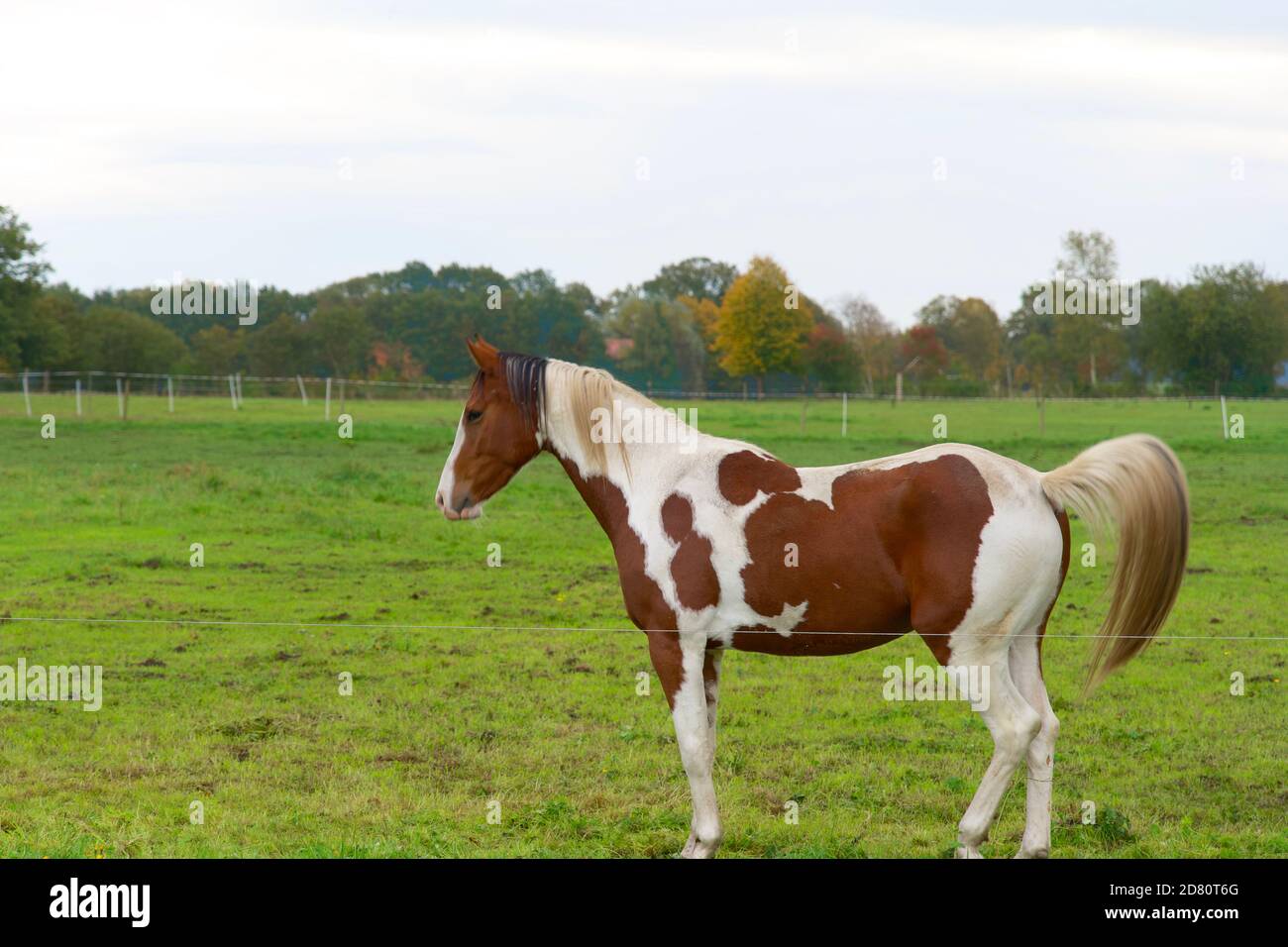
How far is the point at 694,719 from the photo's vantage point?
512cm

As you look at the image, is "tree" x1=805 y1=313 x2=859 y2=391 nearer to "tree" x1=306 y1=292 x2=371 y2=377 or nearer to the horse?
"tree" x1=306 y1=292 x2=371 y2=377

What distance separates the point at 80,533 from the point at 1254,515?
1593cm

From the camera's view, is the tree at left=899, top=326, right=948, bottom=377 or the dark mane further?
the tree at left=899, top=326, right=948, bottom=377

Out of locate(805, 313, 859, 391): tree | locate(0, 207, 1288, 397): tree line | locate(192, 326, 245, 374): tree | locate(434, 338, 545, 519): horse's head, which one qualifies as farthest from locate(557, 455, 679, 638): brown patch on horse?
locate(192, 326, 245, 374): tree

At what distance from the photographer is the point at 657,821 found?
18.9 ft

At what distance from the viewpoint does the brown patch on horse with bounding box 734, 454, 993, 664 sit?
4922 millimetres

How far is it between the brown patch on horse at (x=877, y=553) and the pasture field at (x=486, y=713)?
113cm

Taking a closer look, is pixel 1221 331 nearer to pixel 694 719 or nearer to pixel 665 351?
pixel 665 351

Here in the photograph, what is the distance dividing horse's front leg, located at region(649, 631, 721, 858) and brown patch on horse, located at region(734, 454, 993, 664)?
0.37 m

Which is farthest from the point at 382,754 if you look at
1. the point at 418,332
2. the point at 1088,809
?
the point at 418,332

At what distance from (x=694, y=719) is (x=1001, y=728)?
1.28 m

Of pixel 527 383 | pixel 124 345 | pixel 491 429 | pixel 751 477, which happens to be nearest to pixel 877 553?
pixel 751 477
